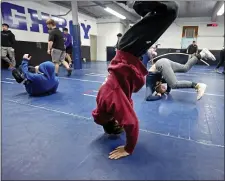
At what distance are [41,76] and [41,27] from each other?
6.19 meters

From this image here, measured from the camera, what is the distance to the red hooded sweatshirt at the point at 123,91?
46.8 inches

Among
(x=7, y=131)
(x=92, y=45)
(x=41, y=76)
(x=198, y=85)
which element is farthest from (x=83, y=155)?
(x=92, y=45)

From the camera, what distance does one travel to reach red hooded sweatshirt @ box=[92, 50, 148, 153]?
119cm

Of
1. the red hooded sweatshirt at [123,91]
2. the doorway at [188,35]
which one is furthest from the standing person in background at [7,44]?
the doorway at [188,35]

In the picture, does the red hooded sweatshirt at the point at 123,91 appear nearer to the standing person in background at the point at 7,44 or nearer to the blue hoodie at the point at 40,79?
the blue hoodie at the point at 40,79

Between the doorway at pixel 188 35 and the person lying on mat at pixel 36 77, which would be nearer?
the person lying on mat at pixel 36 77

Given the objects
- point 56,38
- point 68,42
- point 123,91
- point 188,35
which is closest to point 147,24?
point 123,91

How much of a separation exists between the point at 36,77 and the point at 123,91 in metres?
1.93

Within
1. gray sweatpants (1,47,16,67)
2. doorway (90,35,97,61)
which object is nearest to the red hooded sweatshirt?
gray sweatpants (1,47,16,67)

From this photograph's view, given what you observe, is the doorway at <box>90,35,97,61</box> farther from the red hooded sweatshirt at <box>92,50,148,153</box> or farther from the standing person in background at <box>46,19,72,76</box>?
the red hooded sweatshirt at <box>92,50,148,153</box>

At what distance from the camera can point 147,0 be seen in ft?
3.67

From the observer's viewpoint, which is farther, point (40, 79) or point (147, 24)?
point (40, 79)

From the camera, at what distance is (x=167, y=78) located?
265 centimetres

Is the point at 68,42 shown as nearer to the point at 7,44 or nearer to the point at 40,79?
the point at 7,44
